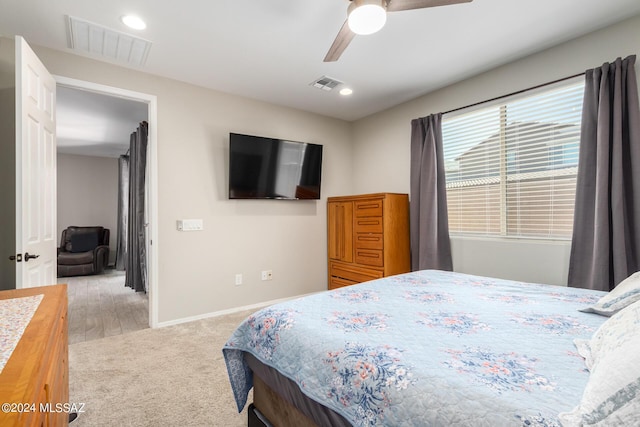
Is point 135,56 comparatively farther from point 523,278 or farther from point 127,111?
point 523,278

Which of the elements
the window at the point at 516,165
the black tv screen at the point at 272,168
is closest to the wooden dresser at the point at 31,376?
the black tv screen at the point at 272,168

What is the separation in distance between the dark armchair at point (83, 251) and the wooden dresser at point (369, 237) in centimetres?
497

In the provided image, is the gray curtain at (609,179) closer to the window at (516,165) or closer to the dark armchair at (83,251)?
the window at (516,165)

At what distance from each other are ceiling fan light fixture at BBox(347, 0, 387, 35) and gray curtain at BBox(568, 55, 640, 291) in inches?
74.6

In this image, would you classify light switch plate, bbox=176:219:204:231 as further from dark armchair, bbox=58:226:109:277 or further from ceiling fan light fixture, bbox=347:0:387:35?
dark armchair, bbox=58:226:109:277

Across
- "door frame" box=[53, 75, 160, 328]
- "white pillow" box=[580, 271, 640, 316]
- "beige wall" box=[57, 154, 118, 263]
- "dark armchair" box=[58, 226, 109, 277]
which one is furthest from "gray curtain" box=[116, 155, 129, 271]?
"white pillow" box=[580, 271, 640, 316]

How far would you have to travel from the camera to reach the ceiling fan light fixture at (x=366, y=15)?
65.4 inches

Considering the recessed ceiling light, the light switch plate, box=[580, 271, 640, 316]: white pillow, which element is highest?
the recessed ceiling light

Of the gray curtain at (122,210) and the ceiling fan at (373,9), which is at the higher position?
the ceiling fan at (373,9)

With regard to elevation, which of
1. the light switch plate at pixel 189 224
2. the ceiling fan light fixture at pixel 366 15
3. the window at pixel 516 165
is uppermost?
the ceiling fan light fixture at pixel 366 15

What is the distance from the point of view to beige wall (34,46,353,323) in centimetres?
315

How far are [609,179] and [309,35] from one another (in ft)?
8.34

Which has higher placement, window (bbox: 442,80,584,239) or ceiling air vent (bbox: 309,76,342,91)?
ceiling air vent (bbox: 309,76,342,91)

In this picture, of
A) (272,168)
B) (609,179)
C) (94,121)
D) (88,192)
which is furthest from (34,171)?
(88,192)
